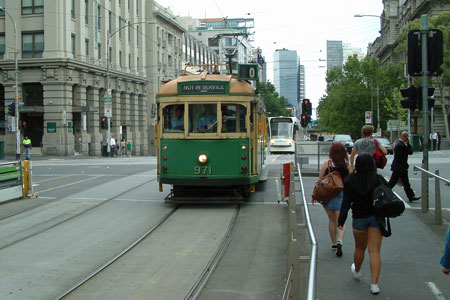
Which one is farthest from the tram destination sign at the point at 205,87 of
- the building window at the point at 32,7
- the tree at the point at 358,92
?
the tree at the point at 358,92

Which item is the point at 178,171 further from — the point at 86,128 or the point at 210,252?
the point at 86,128

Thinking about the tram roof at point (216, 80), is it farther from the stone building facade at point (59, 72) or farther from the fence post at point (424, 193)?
the stone building facade at point (59, 72)

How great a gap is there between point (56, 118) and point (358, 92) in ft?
141

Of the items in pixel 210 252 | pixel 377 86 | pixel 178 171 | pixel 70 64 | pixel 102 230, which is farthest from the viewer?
pixel 377 86

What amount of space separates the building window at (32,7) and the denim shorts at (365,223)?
45.1 m

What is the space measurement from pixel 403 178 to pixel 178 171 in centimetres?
548

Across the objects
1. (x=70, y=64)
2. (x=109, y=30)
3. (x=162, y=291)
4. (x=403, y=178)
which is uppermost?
(x=109, y=30)

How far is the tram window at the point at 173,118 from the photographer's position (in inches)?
545

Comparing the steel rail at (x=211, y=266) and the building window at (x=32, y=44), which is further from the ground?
the building window at (x=32, y=44)

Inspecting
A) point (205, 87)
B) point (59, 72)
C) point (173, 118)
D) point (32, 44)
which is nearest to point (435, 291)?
point (205, 87)

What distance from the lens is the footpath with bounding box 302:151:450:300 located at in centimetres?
679

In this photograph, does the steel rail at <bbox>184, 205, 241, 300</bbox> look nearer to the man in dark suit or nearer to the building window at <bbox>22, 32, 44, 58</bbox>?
the man in dark suit

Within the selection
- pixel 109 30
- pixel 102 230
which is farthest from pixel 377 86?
pixel 102 230

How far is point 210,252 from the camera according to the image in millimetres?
9312
